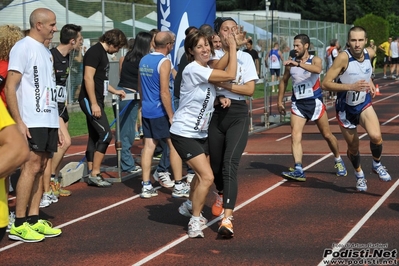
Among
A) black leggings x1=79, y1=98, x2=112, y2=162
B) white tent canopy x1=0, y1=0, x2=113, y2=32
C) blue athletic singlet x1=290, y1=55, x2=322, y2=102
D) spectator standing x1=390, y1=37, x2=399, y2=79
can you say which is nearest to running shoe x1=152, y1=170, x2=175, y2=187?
black leggings x1=79, y1=98, x2=112, y2=162

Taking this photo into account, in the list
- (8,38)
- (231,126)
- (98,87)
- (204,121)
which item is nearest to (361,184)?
(231,126)

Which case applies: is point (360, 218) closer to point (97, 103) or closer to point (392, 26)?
point (97, 103)

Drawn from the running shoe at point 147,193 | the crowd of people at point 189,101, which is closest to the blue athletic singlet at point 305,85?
the crowd of people at point 189,101

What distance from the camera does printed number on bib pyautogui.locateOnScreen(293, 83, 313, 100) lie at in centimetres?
1158

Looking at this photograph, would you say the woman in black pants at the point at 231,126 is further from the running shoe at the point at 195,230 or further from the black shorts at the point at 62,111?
the black shorts at the point at 62,111

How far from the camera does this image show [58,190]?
10.2m

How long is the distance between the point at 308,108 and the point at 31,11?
38.9 feet

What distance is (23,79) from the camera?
25.4ft

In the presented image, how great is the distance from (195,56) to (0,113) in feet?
12.1

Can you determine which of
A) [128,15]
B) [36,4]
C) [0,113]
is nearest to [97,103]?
[0,113]

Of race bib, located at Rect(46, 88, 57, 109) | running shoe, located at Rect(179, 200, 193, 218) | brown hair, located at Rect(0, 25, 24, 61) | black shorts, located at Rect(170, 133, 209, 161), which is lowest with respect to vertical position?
running shoe, located at Rect(179, 200, 193, 218)

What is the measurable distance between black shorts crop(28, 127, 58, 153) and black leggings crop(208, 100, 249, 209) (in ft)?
5.12

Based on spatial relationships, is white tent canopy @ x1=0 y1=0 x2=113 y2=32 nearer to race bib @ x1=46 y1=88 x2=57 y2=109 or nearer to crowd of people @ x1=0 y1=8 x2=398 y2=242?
crowd of people @ x1=0 y1=8 x2=398 y2=242

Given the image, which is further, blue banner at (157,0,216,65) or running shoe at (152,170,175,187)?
blue banner at (157,0,216,65)
